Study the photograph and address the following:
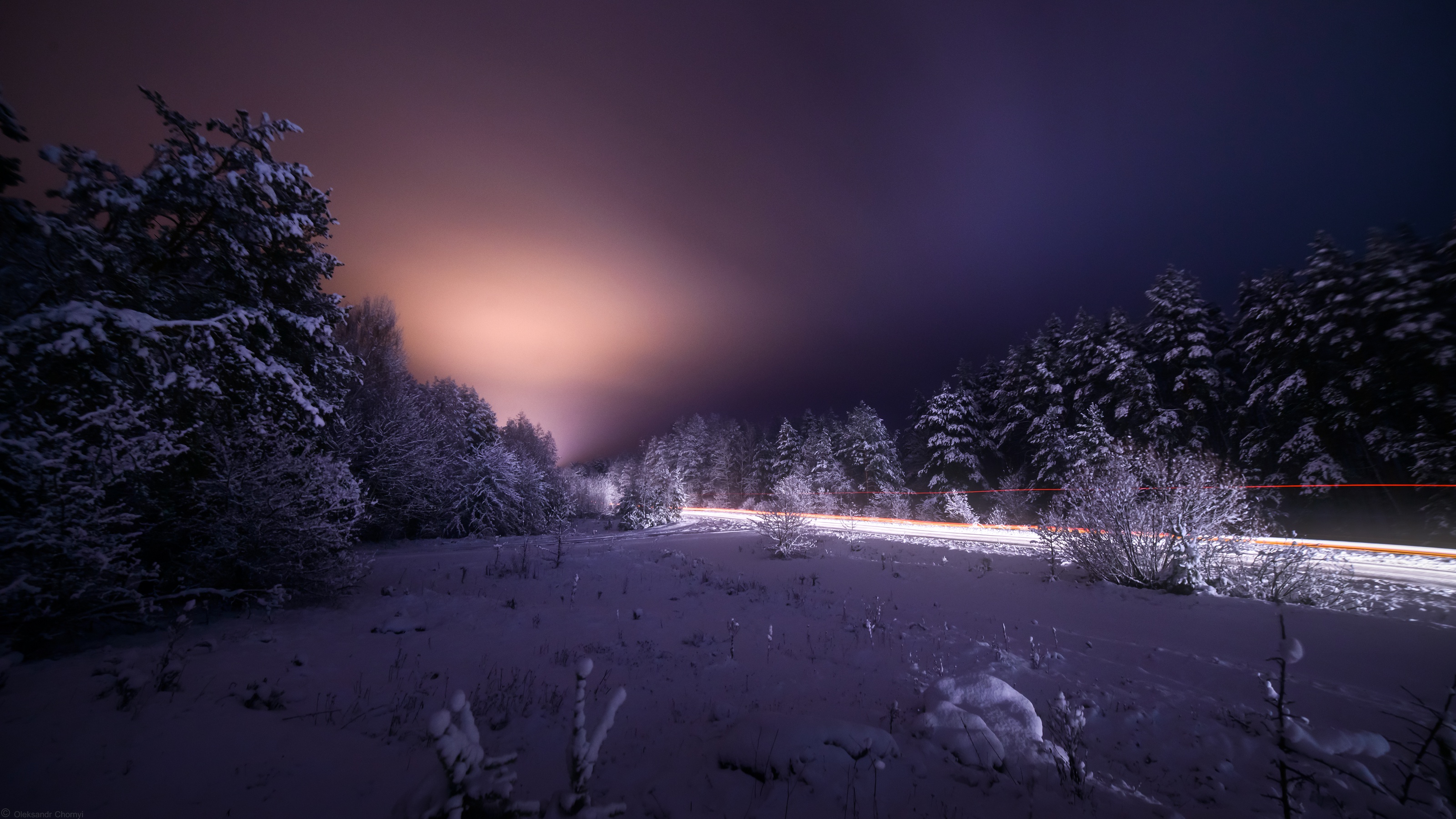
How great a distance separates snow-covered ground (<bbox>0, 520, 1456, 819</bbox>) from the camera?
3578mm

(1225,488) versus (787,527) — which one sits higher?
(1225,488)

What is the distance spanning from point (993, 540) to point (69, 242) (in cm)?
2433

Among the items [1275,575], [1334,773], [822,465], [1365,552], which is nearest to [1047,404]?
[1365,552]

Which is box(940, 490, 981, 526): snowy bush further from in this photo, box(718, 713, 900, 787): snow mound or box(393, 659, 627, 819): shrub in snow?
box(393, 659, 627, 819): shrub in snow

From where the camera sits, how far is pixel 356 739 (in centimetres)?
418

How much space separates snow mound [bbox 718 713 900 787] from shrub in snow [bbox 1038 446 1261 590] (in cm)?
1079

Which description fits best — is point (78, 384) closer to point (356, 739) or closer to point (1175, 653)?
point (356, 739)

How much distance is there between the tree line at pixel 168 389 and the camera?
5371 mm

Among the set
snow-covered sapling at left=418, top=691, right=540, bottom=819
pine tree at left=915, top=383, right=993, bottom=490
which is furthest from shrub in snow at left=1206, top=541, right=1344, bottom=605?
pine tree at left=915, top=383, right=993, bottom=490

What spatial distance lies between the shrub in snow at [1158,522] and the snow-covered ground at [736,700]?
0.92 metres

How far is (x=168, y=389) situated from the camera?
22.2 feet

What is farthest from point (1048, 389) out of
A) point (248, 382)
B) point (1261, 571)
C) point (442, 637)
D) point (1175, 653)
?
point (248, 382)

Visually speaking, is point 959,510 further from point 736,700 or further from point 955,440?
point 736,700

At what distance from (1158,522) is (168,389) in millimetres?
19191
